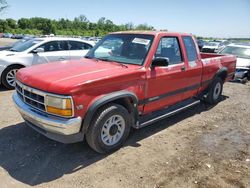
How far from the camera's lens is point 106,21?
130 metres

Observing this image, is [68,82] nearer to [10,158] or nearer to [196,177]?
[10,158]

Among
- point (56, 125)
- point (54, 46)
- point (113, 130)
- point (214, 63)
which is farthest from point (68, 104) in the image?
point (54, 46)

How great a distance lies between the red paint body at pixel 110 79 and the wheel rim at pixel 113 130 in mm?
473

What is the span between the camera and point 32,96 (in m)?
3.86

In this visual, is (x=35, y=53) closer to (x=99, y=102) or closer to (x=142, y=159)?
(x=99, y=102)

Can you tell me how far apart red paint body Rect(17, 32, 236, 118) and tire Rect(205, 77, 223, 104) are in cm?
110

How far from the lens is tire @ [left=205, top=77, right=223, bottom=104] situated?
677 centimetres

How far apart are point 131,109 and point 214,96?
11.9 ft

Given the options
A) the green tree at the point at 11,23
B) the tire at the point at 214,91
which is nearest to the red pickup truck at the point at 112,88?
the tire at the point at 214,91

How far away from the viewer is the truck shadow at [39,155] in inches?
141

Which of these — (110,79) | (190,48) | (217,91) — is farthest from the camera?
(217,91)

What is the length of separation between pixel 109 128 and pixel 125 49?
1.62 meters

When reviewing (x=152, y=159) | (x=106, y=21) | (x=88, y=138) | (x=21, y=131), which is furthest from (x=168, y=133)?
(x=106, y=21)

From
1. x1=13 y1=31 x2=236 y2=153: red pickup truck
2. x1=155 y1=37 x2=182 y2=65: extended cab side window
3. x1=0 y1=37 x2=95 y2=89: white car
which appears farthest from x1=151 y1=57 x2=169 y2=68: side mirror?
x1=0 y1=37 x2=95 y2=89: white car
